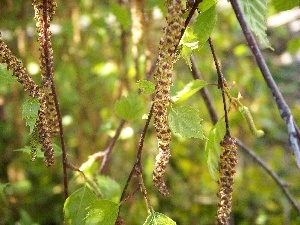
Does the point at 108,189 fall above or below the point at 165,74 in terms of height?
below

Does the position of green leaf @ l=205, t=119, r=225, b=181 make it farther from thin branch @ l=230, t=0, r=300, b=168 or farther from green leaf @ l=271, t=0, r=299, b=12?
green leaf @ l=271, t=0, r=299, b=12

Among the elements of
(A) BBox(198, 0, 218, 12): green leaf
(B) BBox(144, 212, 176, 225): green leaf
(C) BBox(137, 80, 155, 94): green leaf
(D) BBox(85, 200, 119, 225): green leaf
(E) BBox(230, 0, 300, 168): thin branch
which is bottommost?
(B) BBox(144, 212, 176, 225): green leaf

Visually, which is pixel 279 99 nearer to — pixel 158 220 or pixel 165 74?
pixel 165 74

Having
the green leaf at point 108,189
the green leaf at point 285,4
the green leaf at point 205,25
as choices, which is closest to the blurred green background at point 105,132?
the green leaf at point 108,189

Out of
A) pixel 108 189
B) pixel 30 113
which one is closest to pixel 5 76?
pixel 30 113

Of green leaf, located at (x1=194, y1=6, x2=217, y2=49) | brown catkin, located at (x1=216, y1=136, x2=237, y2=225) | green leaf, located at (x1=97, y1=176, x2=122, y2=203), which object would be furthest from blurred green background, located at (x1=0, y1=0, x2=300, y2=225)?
green leaf, located at (x1=194, y1=6, x2=217, y2=49)

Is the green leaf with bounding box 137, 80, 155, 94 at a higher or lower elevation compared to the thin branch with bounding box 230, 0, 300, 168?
higher

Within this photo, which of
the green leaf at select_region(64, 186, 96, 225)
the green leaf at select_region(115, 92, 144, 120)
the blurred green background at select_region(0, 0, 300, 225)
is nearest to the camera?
the green leaf at select_region(64, 186, 96, 225)
